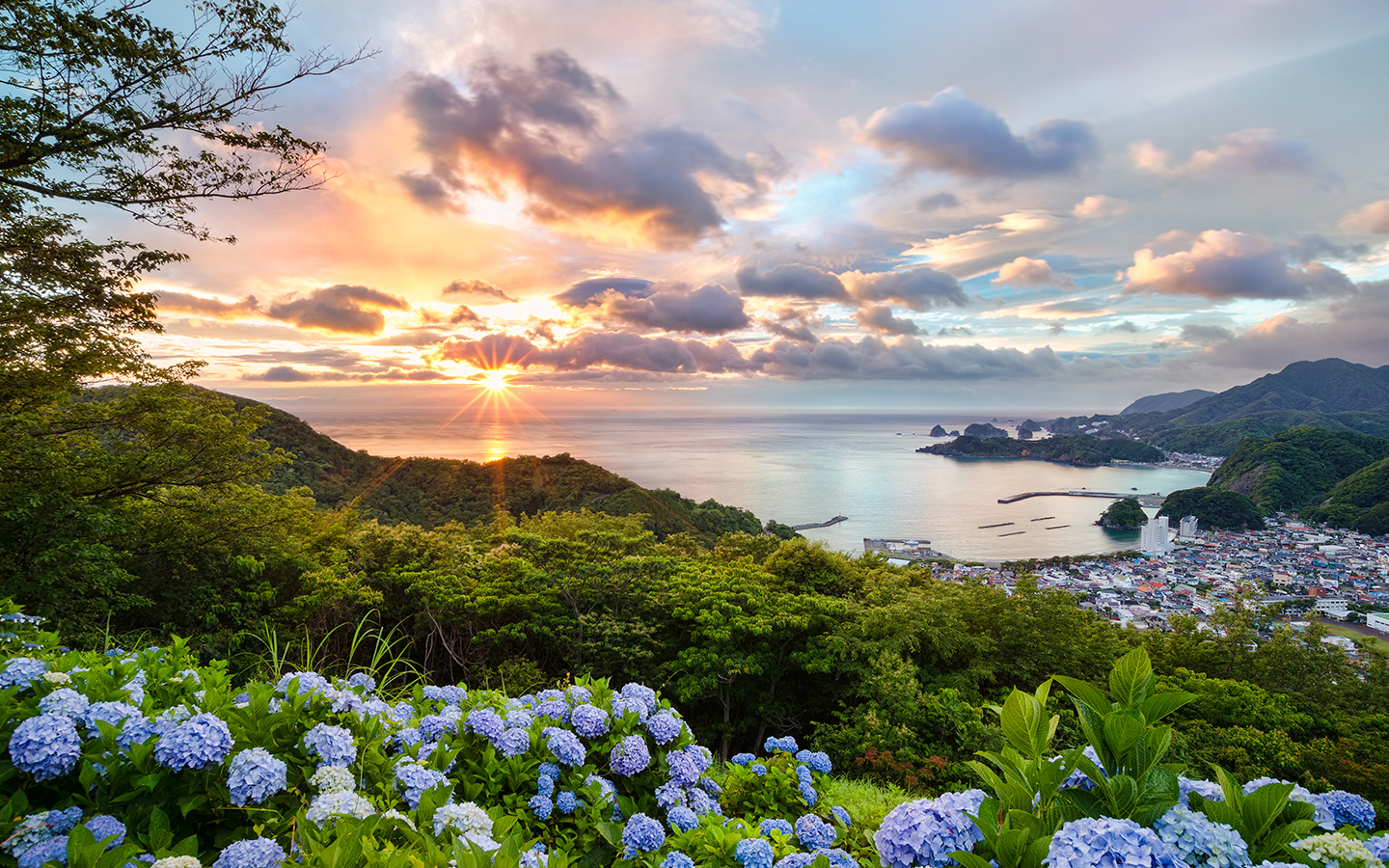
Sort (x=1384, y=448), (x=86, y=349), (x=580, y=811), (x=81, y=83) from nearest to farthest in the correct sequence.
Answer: (x=580, y=811) < (x=81, y=83) < (x=86, y=349) < (x=1384, y=448)

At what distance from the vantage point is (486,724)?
2.53 metres

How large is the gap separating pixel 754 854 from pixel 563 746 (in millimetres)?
979

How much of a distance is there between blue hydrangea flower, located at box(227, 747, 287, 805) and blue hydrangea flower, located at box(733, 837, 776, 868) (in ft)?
4.99

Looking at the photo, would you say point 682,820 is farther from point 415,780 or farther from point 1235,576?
point 1235,576

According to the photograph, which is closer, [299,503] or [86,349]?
[86,349]

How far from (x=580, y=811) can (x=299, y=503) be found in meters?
9.18

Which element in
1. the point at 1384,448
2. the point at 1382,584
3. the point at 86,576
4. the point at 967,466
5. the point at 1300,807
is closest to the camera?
the point at 1300,807

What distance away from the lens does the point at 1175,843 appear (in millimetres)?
1205

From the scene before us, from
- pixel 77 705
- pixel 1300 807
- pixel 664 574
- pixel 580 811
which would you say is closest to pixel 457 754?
pixel 580 811

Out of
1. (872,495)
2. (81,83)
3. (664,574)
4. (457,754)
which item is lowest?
(872,495)

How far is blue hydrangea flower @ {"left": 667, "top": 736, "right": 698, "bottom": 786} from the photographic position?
2562 mm

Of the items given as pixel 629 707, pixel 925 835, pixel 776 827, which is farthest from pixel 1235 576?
pixel 925 835

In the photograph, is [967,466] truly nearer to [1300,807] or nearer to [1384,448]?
[1384,448]

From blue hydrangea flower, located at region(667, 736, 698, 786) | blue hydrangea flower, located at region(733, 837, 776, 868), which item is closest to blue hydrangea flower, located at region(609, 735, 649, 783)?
blue hydrangea flower, located at region(667, 736, 698, 786)
